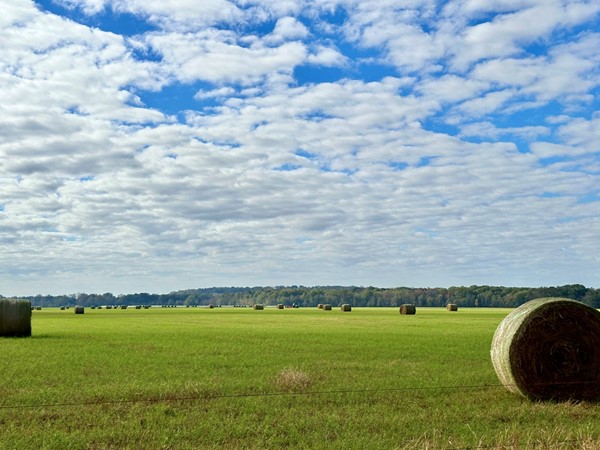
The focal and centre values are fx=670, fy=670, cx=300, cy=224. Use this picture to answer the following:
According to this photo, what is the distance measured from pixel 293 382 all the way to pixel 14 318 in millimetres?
19902

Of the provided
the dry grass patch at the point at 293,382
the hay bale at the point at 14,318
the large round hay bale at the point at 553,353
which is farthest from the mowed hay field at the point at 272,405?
the hay bale at the point at 14,318

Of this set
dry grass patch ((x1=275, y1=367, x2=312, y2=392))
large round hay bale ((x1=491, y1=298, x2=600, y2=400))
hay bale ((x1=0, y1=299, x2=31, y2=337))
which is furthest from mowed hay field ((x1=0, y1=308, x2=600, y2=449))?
hay bale ((x1=0, y1=299, x2=31, y2=337))

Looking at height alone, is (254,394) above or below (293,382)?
below

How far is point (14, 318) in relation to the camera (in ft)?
98.6

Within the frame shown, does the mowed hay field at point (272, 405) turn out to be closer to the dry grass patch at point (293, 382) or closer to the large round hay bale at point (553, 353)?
the dry grass patch at point (293, 382)

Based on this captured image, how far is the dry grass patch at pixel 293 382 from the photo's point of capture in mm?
14375

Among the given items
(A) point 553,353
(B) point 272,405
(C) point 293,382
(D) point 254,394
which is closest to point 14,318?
(C) point 293,382

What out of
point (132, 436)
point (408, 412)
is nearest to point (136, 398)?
point (132, 436)

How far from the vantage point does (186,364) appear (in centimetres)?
1891

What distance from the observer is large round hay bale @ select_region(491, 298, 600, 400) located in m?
13.9

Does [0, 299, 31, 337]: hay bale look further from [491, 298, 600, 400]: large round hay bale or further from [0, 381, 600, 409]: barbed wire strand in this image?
[491, 298, 600, 400]: large round hay bale

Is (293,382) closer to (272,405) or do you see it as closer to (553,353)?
(272,405)

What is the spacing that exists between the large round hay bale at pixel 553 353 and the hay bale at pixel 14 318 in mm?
23012

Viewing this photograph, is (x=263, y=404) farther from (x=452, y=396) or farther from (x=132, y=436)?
(x=452, y=396)
